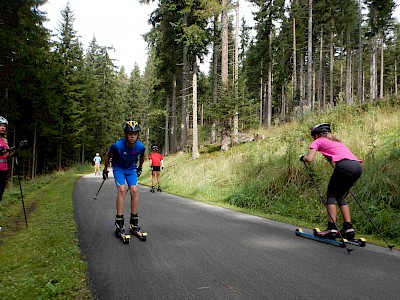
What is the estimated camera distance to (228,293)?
3088mm

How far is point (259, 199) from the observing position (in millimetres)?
9406

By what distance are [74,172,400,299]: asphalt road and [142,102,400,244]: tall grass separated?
5.63 feet

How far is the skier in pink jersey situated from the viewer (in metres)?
5.01

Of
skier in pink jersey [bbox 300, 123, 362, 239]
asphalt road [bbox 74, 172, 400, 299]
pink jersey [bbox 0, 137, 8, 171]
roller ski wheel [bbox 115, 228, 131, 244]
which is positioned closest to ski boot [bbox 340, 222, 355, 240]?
skier in pink jersey [bbox 300, 123, 362, 239]

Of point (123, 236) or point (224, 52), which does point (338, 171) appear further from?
point (224, 52)

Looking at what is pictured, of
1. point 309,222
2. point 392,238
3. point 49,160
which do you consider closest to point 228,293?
point 392,238

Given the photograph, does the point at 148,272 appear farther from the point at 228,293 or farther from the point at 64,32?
the point at 64,32

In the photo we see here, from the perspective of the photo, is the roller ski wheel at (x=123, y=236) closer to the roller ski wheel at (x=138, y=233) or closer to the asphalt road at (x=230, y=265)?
the asphalt road at (x=230, y=265)

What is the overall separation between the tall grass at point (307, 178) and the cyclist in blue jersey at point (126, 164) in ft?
13.1

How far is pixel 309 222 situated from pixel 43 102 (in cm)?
2351

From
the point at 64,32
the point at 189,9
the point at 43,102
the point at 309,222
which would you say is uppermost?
the point at 64,32

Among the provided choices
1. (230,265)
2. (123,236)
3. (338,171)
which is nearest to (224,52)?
(338,171)

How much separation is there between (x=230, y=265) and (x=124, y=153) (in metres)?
2.95

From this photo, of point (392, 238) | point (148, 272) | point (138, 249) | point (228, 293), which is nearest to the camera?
point (228, 293)
